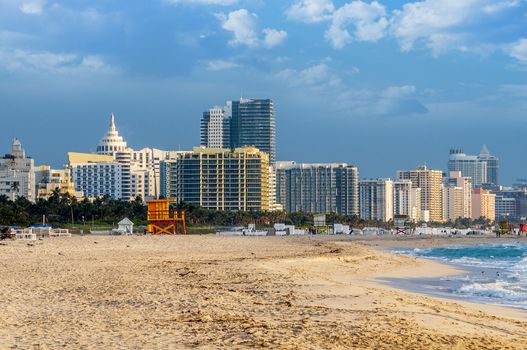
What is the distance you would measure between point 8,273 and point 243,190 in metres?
123

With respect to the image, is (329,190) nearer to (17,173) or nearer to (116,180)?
(116,180)

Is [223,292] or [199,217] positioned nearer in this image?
[223,292]

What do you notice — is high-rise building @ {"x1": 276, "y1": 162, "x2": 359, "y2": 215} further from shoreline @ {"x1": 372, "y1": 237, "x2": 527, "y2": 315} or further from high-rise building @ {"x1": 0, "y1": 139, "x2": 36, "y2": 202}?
shoreline @ {"x1": 372, "y1": 237, "x2": 527, "y2": 315}

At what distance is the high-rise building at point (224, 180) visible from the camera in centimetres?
14388

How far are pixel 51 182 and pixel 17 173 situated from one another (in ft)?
24.9

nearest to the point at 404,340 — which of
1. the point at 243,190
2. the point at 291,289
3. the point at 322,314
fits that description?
the point at 322,314

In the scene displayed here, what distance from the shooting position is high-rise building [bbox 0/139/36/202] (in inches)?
5017

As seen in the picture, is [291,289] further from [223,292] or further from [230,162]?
[230,162]

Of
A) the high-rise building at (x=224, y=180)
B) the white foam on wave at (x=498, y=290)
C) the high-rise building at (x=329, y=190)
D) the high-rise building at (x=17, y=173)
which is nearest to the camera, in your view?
the white foam on wave at (x=498, y=290)

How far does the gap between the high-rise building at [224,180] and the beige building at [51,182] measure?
1874cm

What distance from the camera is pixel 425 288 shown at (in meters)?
25.4

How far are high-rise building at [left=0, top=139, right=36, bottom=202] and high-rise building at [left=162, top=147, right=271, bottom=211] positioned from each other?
2568 centimetres

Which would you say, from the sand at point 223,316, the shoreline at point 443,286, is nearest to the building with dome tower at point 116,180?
the shoreline at point 443,286

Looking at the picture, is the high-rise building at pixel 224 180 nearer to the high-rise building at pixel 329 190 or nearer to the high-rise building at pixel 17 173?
the high-rise building at pixel 17 173
